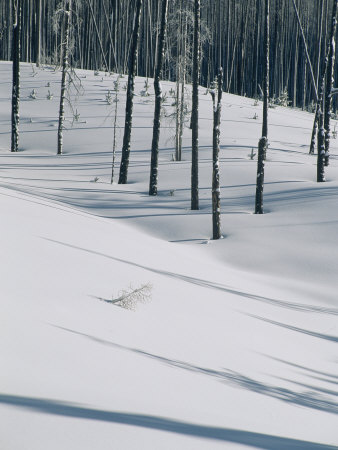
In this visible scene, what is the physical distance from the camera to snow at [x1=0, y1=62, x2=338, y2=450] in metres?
3.58

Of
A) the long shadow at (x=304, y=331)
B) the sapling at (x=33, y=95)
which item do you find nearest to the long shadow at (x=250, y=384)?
the long shadow at (x=304, y=331)

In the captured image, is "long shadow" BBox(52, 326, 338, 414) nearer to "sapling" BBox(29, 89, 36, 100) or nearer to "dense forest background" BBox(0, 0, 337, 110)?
"sapling" BBox(29, 89, 36, 100)

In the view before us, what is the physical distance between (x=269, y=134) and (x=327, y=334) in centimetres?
2034

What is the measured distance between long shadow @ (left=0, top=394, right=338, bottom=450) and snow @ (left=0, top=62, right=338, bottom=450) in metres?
0.01

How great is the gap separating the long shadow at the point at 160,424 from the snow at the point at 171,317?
0.05 ft

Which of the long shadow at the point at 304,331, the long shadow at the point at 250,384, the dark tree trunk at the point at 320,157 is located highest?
the dark tree trunk at the point at 320,157

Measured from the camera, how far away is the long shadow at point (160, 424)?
3277 millimetres

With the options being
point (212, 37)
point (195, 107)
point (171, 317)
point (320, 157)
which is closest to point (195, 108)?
point (195, 107)

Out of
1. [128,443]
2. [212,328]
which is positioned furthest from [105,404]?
[212,328]

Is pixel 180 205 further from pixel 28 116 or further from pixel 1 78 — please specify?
pixel 1 78

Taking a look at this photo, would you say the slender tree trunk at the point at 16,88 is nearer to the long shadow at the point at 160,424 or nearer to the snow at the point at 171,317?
the snow at the point at 171,317

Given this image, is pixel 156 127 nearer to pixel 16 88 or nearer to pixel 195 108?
pixel 195 108

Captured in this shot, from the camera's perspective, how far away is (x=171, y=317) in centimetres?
689

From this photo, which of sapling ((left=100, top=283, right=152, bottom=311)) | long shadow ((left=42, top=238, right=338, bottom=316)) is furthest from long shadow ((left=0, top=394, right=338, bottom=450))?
long shadow ((left=42, top=238, right=338, bottom=316))
